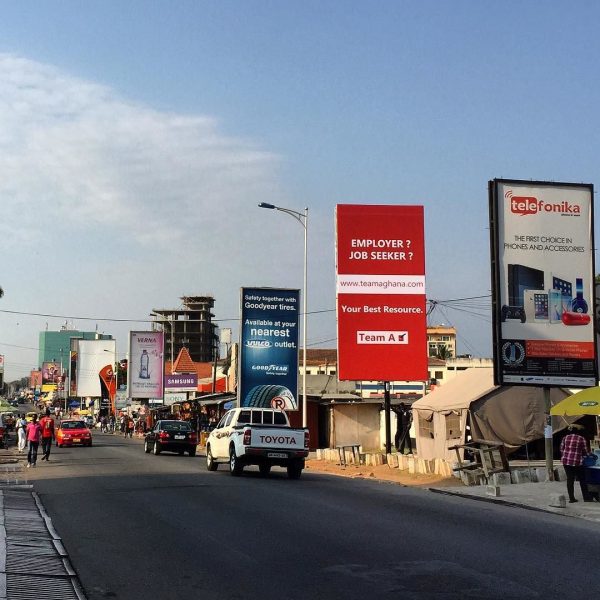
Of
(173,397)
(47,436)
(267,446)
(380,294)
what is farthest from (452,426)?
(173,397)

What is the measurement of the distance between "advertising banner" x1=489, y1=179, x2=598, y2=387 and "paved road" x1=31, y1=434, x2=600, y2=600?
6.84m

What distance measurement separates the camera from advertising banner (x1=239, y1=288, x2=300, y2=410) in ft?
133

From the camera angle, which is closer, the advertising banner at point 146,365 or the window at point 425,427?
the window at point 425,427

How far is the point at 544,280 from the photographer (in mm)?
25781

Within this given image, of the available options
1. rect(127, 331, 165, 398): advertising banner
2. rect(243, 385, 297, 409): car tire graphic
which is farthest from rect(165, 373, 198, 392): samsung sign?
rect(243, 385, 297, 409): car tire graphic

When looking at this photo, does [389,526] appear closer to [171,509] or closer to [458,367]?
[171,509]

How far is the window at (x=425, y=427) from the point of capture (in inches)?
1502

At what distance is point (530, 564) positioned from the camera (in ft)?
33.9

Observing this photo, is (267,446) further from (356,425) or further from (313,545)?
(356,425)

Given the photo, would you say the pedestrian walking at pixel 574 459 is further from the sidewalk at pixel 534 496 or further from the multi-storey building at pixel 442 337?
the multi-storey building at pixel 442 337

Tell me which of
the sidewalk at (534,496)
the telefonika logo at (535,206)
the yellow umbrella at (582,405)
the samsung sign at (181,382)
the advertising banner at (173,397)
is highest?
the telefonika logo at (535,206)

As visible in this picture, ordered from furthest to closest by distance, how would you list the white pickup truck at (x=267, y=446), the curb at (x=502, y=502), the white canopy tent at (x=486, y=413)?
the white canopy tent at (x=486, y=413)
the white pickup truck at (x=267, y=446)
the curb at (x=502, y=502)

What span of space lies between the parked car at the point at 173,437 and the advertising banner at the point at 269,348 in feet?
12.4

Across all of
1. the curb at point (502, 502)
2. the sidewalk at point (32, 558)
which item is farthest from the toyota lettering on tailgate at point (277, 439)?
the sidewalk at point (32, 558)
